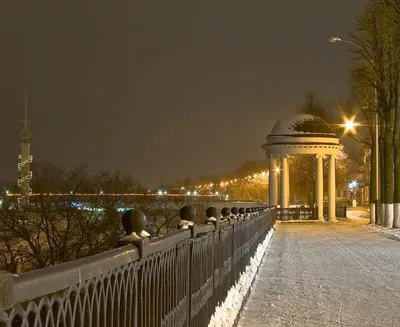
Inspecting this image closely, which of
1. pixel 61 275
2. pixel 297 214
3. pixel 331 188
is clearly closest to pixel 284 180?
pixel 297 214

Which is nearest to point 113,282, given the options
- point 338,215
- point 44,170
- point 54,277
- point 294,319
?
point 54,277

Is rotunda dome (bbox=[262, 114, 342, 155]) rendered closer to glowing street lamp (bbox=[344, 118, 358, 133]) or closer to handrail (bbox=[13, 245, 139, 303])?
glowing street lamp (bbox=[344, 118, 358, 133])

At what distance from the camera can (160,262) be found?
5.96 m

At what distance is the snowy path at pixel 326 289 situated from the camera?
1184 cm

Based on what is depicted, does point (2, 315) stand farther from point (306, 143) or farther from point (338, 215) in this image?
point (338, 215)

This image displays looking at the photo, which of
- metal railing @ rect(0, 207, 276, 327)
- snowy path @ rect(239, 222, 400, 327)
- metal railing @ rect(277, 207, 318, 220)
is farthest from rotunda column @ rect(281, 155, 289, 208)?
metal railing @ rect(0, 207, 276, 327)

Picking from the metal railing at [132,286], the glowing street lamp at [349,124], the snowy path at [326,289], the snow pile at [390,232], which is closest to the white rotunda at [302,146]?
the glowing street lamp at [349,124]

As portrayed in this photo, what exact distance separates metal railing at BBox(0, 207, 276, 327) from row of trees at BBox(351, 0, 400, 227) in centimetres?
3454

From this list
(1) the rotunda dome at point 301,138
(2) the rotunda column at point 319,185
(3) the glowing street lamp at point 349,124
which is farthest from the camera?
(2) the rotunda column at point 319,185

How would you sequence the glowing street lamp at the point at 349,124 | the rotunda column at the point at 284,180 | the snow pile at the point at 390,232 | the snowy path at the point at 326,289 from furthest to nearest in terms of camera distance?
the rotunda column at the point at 284,180, the glowing street lamp at the point at 349,124, the snow pile at the point at 390,232, the snowy path at the point at 326,289

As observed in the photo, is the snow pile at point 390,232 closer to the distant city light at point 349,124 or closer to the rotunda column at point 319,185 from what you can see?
the distant city light at point 349,124

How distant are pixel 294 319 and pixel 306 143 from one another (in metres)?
48.3

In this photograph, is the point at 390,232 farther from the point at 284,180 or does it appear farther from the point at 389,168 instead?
the point at 284,180

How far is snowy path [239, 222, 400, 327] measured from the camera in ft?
38.9
